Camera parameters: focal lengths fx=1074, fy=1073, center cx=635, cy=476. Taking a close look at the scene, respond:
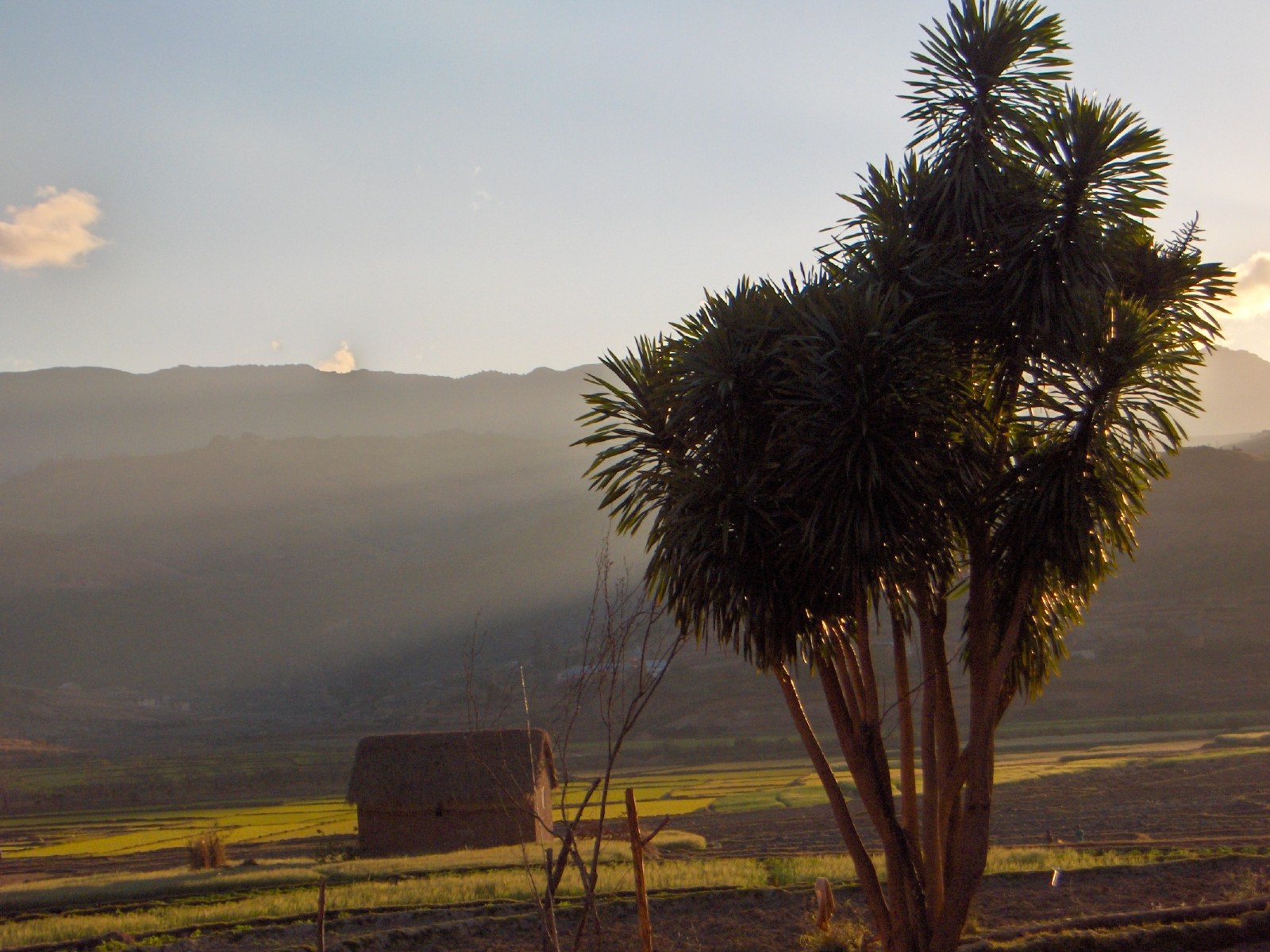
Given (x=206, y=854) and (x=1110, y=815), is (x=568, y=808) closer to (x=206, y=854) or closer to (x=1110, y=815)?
(x=206, y=854)

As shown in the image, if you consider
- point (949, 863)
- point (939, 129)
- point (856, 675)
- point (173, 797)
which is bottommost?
point (173, 797)

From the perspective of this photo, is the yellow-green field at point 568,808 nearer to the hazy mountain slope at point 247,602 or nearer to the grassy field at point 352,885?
the grassy field at point 352,885

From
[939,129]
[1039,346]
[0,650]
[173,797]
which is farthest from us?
[0,650]

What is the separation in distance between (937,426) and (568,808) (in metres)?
31.1

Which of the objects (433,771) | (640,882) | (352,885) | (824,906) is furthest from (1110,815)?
(640,882)

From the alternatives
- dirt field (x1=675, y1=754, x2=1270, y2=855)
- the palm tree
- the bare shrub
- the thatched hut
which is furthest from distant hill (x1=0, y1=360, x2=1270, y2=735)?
the palm tree

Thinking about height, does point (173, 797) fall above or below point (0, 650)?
below

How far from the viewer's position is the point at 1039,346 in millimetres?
9547

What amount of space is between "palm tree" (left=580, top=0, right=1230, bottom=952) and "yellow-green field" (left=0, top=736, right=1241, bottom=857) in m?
29.0

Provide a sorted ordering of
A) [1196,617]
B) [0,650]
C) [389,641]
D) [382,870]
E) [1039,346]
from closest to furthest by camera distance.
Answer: [1039,346] → [382,870] → [1196,617] → [0,650] → [389,641]

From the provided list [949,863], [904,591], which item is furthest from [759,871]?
[904,591]

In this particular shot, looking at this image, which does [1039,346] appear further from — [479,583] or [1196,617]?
[479,583]

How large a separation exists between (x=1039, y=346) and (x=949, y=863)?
4882 millimetres

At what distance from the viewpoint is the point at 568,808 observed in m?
37.7
